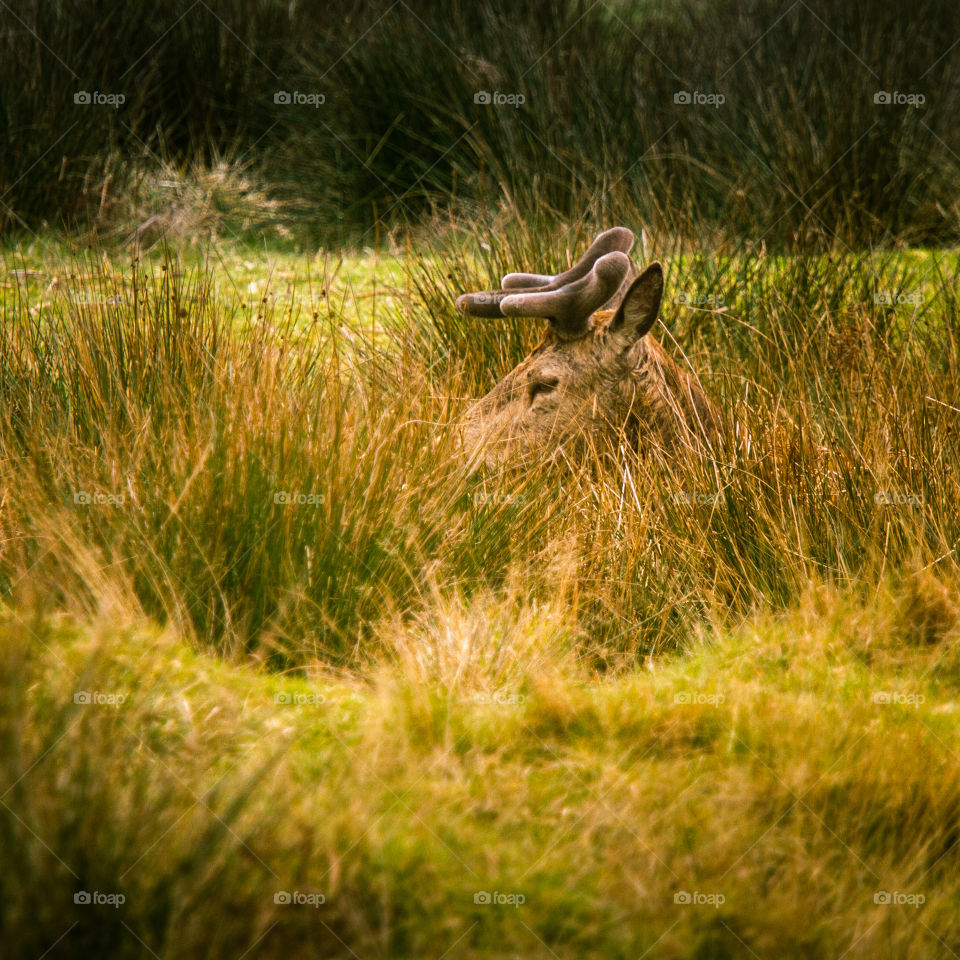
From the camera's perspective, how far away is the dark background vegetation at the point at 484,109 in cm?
999

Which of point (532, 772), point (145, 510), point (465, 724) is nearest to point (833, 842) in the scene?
point (532, 772)

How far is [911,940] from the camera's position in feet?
9.21

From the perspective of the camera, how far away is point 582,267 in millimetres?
5172

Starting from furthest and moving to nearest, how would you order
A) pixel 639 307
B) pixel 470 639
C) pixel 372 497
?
1. pixel 639 307
2. pixel 372 497
3. pixel 470 639

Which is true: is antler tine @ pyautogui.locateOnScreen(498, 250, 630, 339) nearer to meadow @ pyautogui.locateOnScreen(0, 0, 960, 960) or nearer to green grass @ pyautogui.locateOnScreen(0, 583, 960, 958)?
meadow @ pyautogui.locateOnScreen(0, 0, 960, 960)

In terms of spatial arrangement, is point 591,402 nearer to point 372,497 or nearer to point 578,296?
point 578,296

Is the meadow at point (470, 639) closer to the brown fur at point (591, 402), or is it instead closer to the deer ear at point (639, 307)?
the brown fur at point (591, 402)

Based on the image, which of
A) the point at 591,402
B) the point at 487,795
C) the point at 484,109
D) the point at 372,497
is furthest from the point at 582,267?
the point at 484,109

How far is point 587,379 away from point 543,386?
0.20m

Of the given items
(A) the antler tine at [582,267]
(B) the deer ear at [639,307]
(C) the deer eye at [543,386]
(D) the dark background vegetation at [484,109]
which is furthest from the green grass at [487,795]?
(D) the dark background vegetation at [484,109]

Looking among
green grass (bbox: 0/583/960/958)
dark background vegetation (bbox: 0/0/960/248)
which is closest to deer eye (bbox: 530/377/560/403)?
green grass (bbox: 0/583/960/958)

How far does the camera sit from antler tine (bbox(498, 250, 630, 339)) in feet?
16.1

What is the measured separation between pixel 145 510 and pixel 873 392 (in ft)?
10.5

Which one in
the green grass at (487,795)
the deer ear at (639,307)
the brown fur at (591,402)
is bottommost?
the green grass at (487,795)
